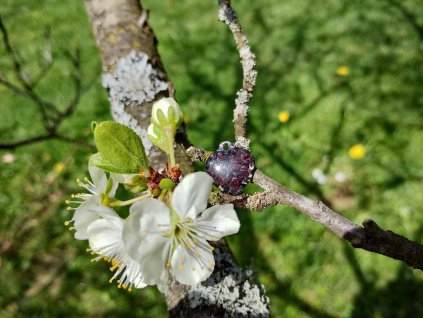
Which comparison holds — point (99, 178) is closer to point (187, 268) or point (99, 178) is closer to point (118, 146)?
point (118, 146)

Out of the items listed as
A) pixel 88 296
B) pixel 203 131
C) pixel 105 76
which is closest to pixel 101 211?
pixel 105 76

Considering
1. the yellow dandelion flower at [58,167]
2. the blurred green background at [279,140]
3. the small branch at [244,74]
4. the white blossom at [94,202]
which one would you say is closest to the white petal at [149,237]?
the white blossom at [94,202]

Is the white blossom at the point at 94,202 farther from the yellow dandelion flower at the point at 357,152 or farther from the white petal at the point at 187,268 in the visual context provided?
the yellow dandelion flower at the point at 357,152

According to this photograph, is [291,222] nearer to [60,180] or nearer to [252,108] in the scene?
[252,108]

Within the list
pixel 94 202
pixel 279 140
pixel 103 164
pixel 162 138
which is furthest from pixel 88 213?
pixel 279 140

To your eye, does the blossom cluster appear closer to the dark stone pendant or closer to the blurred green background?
the dark stone pendant

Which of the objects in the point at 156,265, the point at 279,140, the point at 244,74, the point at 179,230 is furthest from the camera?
the point at 279,140

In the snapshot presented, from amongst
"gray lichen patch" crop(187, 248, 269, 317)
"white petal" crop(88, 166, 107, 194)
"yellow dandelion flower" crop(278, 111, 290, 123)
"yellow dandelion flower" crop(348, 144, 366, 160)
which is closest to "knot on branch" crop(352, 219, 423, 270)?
"gray lichen patch" crop(187, 248, 269, 317)
